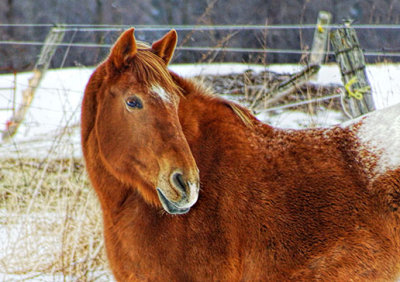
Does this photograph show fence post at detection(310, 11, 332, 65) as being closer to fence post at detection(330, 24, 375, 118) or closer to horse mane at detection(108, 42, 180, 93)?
fence post at detection(330, 24, 375, 118)

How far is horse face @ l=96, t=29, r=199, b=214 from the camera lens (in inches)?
86.3

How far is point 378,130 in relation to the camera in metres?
2.60

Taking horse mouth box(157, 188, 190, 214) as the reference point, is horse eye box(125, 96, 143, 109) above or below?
above

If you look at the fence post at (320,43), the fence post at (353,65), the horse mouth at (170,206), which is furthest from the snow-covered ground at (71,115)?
the horse mouth at (170,206)

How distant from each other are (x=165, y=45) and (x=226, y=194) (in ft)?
2.86

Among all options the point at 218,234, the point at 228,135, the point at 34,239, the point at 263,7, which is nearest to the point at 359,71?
the point at 228,135

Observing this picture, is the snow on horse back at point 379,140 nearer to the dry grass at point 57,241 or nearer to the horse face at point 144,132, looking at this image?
the horse face at point 144,132

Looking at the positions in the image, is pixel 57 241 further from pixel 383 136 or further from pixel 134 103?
pixel 383 136

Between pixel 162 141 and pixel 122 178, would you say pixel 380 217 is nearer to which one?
pixel 162 141

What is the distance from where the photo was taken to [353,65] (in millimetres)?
4645

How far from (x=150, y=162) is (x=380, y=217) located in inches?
47.0

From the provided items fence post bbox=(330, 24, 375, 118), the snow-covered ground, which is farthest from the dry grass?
fence post bbox=(330, 24, 375, 118)

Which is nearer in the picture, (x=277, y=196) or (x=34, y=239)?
(x=277, y=196)

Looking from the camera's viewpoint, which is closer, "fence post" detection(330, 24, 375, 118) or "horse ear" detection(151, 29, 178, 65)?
"horse ear" detection(151, 29, 178, 65)
